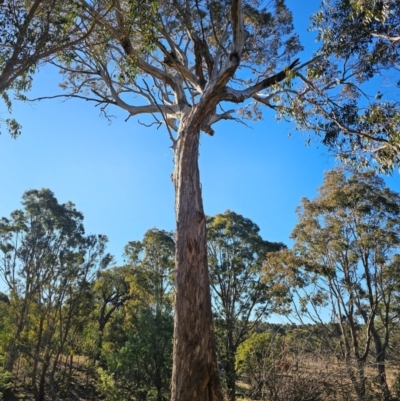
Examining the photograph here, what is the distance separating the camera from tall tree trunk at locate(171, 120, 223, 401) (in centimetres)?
297

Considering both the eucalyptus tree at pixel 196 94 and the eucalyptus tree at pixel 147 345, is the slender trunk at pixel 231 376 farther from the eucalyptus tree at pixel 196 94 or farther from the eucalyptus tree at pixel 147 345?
the eucalyptus tree at pixel 196 94

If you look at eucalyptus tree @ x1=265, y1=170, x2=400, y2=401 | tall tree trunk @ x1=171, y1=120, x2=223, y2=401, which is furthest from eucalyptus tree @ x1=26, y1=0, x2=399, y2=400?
eucalyptus tree @ x1=265, y1=170, x2=400, y2=401

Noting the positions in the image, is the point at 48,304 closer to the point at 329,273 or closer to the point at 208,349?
the point at 329,273

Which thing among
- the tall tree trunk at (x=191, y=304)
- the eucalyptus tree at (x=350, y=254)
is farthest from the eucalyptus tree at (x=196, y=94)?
the eucalyptus tree at (x=350, y=254)

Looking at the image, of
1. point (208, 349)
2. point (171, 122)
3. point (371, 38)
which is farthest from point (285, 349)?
point (371, 38)

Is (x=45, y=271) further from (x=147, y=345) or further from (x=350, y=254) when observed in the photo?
(x=350, y=254)

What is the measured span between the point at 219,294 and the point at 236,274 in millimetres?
1101

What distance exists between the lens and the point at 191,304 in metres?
3.31

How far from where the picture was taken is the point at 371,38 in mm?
6320

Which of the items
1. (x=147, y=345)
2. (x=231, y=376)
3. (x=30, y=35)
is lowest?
(x=231, y=376)

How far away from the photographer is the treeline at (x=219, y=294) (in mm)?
11383

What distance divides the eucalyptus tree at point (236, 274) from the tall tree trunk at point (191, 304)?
1088cm

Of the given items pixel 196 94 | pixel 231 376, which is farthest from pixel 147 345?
pixel 196 94

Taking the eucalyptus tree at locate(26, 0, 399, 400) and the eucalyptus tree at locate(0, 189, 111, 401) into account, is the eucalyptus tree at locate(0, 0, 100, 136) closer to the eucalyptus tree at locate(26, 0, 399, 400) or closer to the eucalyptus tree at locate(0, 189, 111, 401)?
the eucalyptus tree at locate(26, 0, 399, 400)
